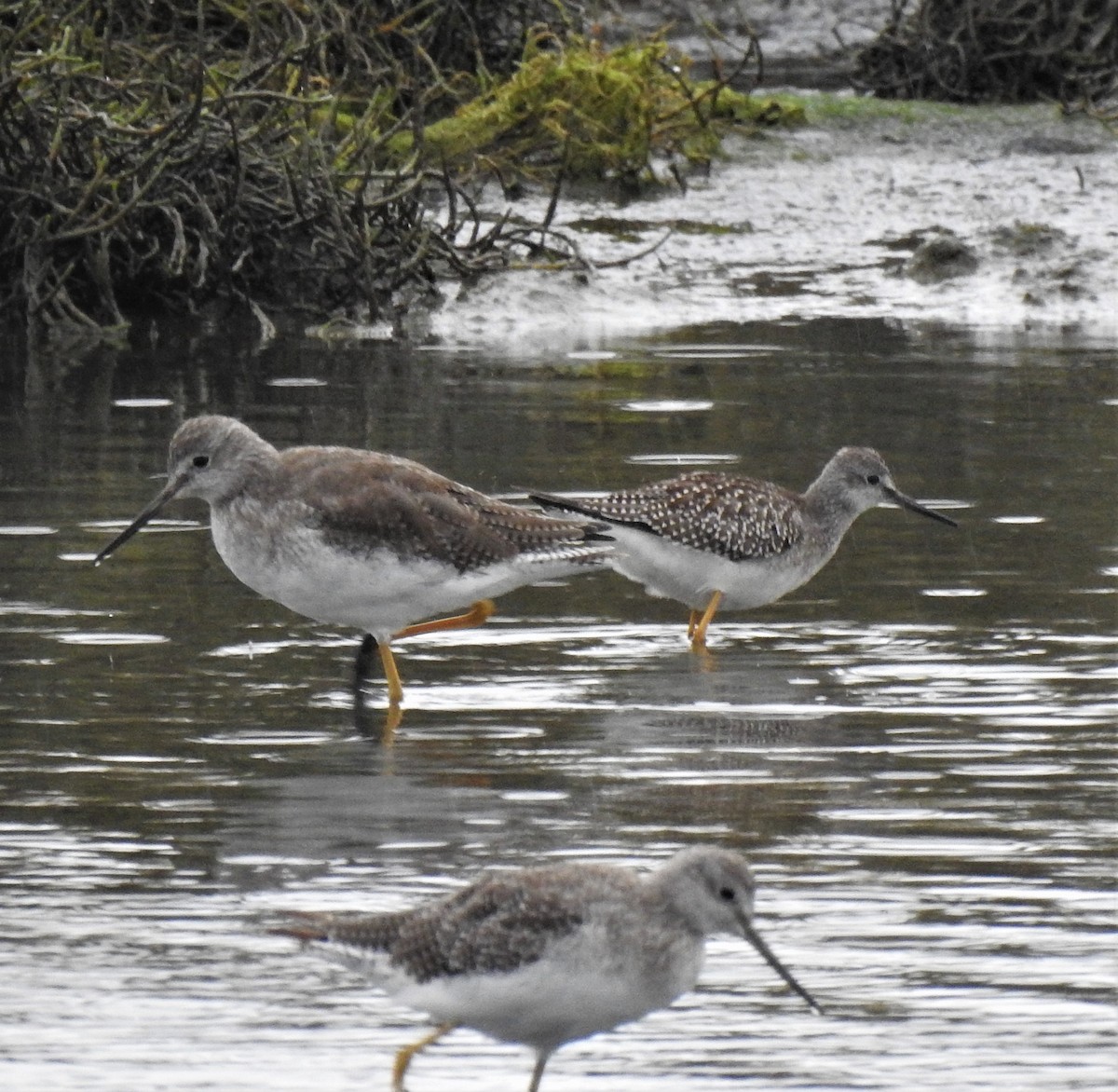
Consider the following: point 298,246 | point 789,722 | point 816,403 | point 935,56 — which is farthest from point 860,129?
point 789,722

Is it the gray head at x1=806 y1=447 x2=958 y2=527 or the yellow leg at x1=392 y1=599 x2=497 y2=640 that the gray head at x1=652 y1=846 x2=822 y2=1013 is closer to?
the yellow leg at x1=392 y1=599 x2=497 y2=640

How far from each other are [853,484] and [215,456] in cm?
271

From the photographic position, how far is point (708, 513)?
9.03 metres

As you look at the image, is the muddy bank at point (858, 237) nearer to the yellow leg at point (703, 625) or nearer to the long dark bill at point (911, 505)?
the long dark bill at point (911, 505)

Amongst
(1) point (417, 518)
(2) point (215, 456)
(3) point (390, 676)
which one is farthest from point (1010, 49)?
(3) point (390, 676)

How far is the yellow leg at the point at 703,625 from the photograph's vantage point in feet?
28.9

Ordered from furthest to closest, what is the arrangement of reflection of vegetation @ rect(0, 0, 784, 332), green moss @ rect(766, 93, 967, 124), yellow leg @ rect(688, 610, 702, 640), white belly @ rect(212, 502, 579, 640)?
green moss @ rect(766, 93, 967, 124) < reflection of vegetation @ rect(0, 0, 784, 332) < yellow leg @ rect(688, 610, 702, 640) < white belly @ rect(212, 502, 579, 640)

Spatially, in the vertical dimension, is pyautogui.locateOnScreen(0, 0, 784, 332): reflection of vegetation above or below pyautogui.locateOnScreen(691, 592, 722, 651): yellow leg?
above

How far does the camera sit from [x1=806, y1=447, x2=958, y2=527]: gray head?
945 cm

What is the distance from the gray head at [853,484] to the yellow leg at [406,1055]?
4716 mm

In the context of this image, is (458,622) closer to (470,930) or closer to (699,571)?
(699,571)

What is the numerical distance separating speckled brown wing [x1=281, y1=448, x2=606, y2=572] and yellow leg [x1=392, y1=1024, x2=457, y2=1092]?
3008mm

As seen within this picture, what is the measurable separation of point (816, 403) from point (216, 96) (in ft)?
13.2

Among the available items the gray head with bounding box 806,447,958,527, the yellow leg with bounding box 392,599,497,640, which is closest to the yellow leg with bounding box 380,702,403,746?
the yellow leg with bounding box 392,599,497,640
